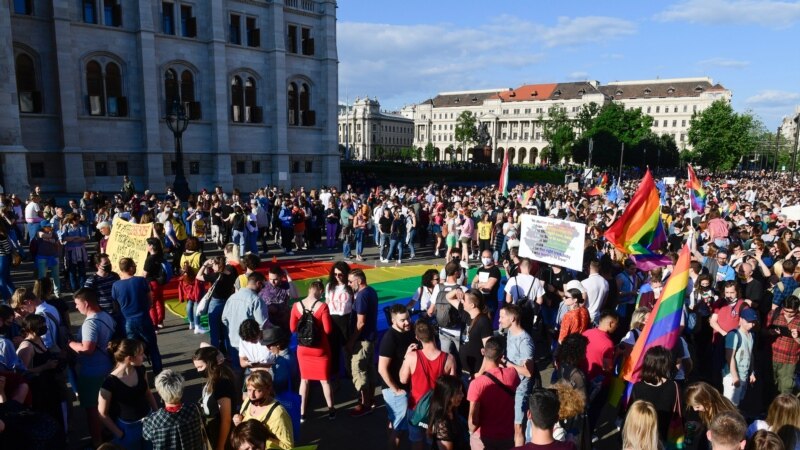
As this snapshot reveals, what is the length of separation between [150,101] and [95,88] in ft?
8.51

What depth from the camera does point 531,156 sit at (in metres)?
125

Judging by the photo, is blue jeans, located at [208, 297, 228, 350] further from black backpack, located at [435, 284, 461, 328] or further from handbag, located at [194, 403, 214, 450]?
handbag, located at [194, 403, 214, 450]

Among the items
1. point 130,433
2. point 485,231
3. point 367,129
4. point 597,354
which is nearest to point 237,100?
point 485,231

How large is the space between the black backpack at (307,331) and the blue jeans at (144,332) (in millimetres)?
2348

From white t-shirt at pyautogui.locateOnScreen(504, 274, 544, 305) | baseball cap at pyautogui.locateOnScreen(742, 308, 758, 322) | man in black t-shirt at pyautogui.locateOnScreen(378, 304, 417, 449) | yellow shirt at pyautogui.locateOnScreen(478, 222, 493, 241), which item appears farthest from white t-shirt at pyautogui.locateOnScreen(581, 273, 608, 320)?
yellow shirt at pyautogui.locateOnScreen(478, 222, 493, 241)

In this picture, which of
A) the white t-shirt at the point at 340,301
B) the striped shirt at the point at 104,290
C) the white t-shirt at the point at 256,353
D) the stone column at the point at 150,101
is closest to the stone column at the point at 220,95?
the stone column at the point at 150,101

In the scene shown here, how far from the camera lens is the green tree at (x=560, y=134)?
8218 cm

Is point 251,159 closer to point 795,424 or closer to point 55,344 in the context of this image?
point 55,344

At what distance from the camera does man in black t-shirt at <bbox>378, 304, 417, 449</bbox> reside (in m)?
5.16

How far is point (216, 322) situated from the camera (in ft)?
25.3

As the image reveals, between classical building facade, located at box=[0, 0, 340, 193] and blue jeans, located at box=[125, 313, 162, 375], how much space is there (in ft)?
70.3

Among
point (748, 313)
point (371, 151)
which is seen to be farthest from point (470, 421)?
point (371, 151)

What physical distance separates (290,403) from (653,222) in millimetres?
7816

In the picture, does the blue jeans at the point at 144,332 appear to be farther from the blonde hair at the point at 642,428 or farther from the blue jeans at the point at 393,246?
the blue jeans at the point at 393,246
